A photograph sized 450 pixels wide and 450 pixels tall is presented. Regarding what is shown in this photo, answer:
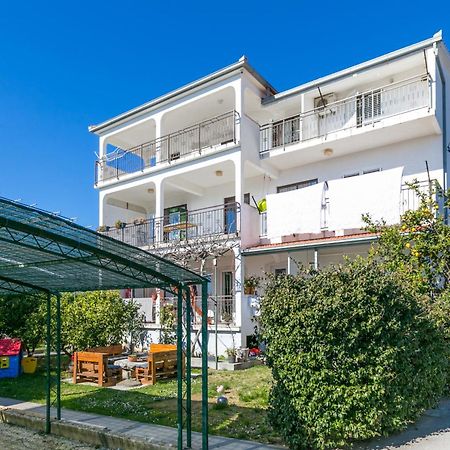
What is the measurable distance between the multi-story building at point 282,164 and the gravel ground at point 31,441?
8.21m

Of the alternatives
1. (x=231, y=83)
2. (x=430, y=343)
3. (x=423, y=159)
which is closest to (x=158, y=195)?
(x=231, y=83)

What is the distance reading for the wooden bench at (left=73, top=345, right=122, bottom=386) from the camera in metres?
12.5

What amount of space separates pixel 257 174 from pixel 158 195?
4.56 m

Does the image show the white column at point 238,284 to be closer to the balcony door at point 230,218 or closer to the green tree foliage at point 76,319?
the balcony door at point 230,218

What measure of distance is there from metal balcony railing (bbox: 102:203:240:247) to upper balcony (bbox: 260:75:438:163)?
10.3 feet

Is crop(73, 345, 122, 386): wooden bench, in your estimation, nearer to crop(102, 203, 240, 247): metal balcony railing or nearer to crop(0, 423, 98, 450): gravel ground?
crop(0, 423, 98, 450): gravel ground

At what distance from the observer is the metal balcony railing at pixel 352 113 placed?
51.0 feet

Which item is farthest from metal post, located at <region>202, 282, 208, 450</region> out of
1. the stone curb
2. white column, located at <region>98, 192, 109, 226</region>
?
white column, located at <region>98, 192, 109, 226</region>

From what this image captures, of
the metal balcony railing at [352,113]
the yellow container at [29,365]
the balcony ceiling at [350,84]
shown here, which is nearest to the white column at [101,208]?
the balcony ceiling at [350,84]

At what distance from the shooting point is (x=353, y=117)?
1731 centimetres

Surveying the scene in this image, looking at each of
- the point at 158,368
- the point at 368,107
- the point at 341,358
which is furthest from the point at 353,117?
the point at 341,358

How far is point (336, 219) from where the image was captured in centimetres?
1588

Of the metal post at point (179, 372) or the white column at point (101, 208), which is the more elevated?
the white column at point (101, 208)

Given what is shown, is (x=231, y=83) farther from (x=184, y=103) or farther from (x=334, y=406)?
(x=334, y=406)
